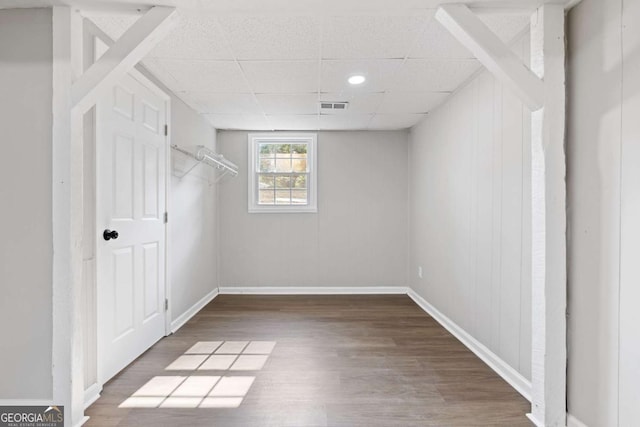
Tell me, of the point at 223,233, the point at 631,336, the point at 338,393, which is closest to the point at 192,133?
the point at 223,233

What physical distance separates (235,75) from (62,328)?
83.8 inches

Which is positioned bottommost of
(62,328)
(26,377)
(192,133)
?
(26,377)

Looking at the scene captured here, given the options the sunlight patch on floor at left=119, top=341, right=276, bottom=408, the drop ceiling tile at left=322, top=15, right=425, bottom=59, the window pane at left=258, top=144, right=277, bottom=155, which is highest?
the drop ceiling tile at left=322, top=15, right=425, bottom=59

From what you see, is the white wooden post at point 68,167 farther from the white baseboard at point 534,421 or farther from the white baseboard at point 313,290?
the white baseboard at point 313,290

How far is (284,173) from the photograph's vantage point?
488 centimetres

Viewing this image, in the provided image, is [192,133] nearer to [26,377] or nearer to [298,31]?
[298,31]

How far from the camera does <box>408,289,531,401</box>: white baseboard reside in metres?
2.12

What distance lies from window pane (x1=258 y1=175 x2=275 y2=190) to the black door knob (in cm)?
271

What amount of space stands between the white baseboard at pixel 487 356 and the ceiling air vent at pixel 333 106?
2.41m

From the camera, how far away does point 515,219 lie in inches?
89.2

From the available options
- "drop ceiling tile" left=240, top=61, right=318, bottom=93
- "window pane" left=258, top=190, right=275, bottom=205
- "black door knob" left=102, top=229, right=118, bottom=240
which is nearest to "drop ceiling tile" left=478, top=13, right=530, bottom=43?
"drop ceiling tile" left=240, top=61, right=318, bottom=93

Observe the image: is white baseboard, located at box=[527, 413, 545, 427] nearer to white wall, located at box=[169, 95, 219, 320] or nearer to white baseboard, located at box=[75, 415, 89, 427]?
white baseboard, located at box=[75, 415, 89, 427]

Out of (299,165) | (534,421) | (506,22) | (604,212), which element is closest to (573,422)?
(534,421)

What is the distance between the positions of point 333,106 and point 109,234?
8.07 ft
